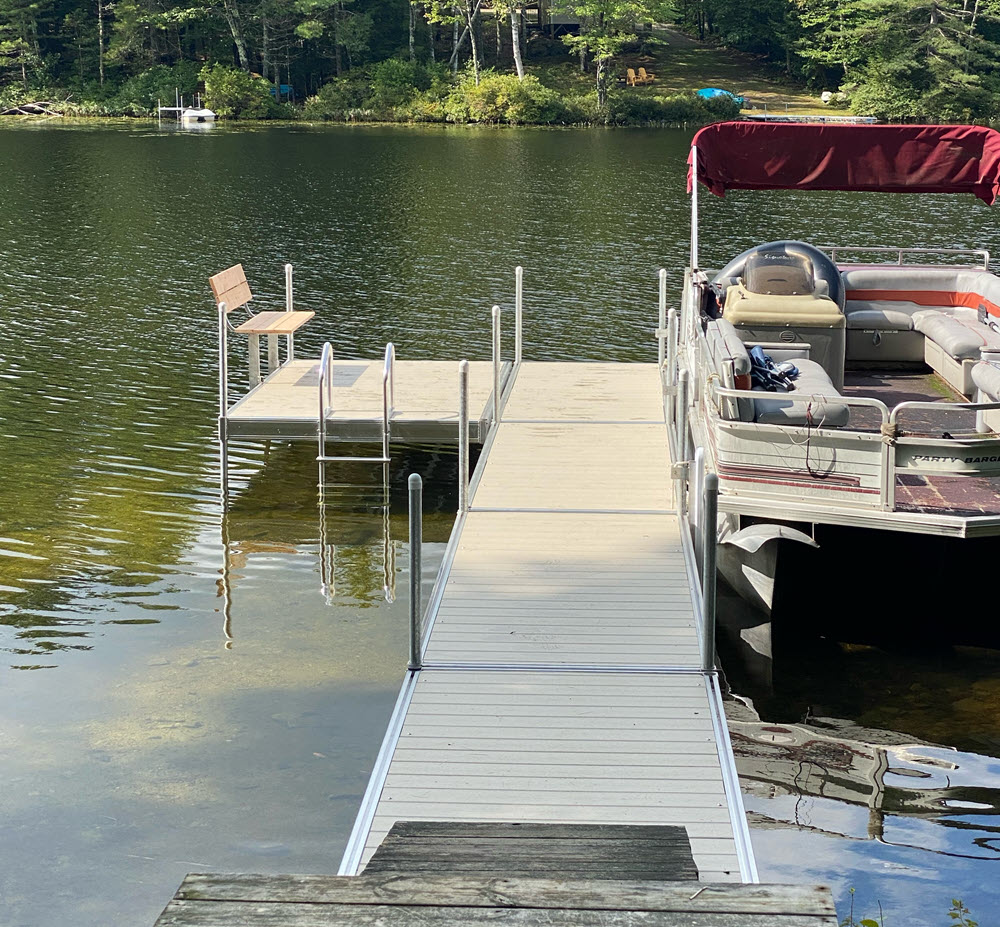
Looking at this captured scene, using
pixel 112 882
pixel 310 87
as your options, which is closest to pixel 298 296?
pixel 112 882

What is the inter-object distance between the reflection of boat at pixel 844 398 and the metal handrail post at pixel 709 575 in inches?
33.2

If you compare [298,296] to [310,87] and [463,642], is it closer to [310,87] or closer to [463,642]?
[463,642]

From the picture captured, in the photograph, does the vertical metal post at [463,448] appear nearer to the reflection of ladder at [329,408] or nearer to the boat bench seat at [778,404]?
the reflection of ladder at [329,408]

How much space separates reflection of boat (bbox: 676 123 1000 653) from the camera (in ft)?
28.0

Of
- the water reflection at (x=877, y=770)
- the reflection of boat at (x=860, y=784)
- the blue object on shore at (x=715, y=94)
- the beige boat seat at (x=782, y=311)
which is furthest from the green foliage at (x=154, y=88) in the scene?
the reflection of boat at (x=860, y=784)

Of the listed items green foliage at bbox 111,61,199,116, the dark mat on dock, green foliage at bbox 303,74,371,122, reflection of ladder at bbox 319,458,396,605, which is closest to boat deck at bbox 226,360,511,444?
reflection of ladder at bbox 319,458,396,605

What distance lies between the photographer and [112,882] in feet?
20.9

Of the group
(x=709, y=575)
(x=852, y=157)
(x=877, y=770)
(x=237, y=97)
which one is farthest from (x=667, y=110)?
(x=709, y=575)

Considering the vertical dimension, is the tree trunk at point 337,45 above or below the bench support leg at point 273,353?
above

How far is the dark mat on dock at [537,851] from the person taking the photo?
480 centimetres

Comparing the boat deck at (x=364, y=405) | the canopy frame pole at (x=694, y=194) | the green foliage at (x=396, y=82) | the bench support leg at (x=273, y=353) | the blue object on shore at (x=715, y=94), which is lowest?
the boat deck at (x=364, y=405)

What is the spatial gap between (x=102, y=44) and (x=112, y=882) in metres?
68.7

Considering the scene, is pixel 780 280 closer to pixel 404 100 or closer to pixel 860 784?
Answer: pixel 860 784

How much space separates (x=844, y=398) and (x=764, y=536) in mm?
981
